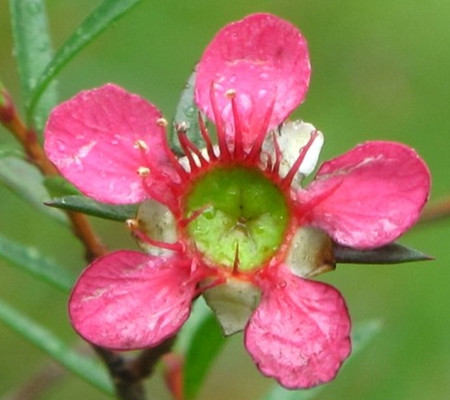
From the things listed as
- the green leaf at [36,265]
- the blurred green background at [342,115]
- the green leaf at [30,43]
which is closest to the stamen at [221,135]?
the green leaf at [30,43]

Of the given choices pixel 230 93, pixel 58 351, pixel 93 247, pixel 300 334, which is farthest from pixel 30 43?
pixel 300 334

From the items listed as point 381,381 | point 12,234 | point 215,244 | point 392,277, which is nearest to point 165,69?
point 12,234

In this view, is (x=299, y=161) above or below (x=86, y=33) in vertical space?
below

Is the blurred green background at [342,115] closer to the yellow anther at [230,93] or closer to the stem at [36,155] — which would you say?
the stem at [36,155]

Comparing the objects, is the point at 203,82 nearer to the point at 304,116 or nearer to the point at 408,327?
the point at 408,327

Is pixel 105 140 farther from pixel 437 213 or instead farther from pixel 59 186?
pixel 437 213
